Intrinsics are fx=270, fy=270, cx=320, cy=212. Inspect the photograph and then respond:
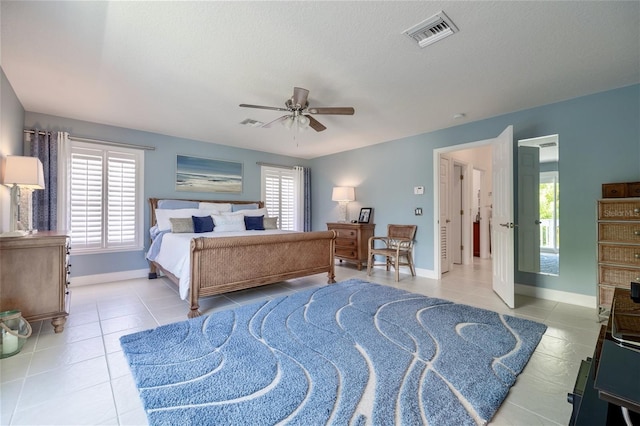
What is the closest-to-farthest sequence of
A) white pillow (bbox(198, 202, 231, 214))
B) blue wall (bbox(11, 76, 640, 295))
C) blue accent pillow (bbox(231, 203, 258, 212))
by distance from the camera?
1. blue wall (bbox(11, 76, 640, 295))
2. white pillow (bbox(198, 202, 231, 214))
3. blue accent pillow (bbox(231, 203, 258, 212))

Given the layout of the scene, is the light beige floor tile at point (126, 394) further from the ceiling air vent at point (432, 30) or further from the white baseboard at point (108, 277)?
the white baseboard at point (108, 277)

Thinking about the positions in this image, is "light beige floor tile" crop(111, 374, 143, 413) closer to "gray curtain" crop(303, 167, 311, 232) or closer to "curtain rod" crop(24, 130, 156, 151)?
"curtain rod" crop(24, 130, 156, 151)

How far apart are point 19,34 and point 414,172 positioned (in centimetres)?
480

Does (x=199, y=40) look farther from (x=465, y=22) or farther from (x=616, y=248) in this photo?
(x=616, y=248)

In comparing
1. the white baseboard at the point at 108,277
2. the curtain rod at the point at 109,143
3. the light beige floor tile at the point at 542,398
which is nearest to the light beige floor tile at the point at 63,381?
the light beige floor tile at the point at 542,398

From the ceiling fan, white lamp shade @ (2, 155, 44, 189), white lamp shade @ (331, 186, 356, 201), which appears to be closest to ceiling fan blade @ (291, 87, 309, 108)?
the ceiling fan

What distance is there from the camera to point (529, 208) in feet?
11.9

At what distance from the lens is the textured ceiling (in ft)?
5.91

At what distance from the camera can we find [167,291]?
3.66 m

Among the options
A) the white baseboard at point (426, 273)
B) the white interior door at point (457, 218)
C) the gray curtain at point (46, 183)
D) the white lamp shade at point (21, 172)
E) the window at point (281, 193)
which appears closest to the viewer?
the white lamp shade at point (21, 172)

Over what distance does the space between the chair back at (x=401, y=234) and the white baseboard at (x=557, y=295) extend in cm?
158

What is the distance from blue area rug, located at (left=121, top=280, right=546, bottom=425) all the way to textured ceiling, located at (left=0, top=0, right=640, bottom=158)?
2.36 m

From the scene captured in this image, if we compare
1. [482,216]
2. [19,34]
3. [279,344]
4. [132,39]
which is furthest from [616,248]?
[19,34]

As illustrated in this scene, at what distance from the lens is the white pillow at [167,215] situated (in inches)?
165
